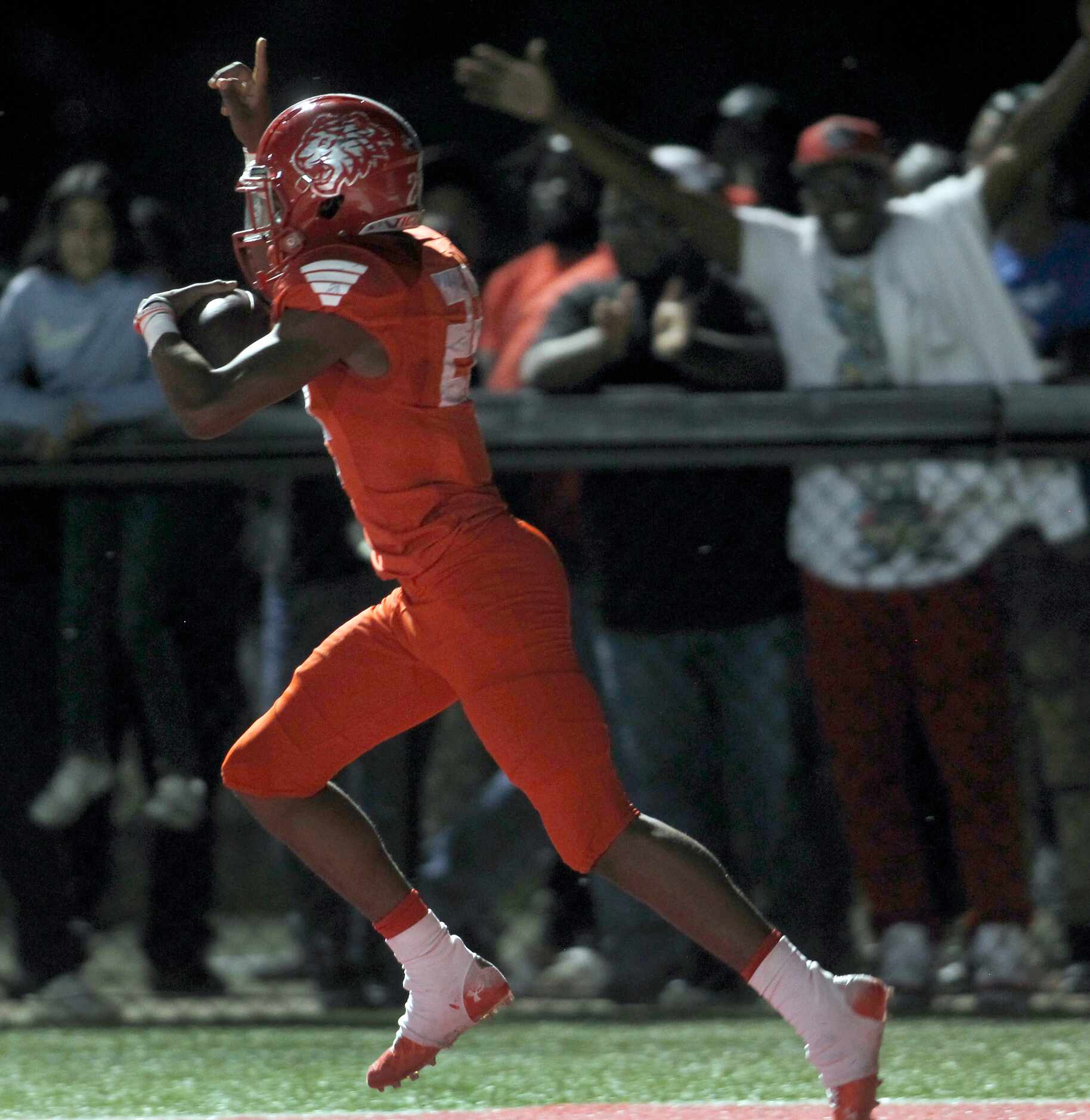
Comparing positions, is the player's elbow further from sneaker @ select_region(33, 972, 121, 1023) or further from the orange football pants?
sneaker @ select_region(33, 972, 121, 1023)

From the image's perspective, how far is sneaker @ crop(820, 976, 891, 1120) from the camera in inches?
143

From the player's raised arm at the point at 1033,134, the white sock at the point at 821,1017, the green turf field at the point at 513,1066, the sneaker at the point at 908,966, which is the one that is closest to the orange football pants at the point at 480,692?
the white sock at the point at 821,1017

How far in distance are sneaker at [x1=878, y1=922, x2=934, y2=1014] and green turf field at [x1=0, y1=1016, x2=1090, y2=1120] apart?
100 millimetres

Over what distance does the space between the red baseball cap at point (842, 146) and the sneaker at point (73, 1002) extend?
2650 millimetres

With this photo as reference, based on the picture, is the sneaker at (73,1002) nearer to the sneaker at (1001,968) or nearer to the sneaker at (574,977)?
the sneaker at (574,977)

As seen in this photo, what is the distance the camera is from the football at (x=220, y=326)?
12.3 ft

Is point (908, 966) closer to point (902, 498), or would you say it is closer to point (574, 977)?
point (574, 977)

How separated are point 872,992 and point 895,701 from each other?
1.68 m

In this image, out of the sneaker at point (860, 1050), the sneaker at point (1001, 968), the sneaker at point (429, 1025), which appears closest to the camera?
the sneaker at point (860, 1050)

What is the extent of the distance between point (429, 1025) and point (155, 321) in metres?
1.31

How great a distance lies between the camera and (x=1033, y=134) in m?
5.57

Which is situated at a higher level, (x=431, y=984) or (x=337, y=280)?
(x=337, y=280)

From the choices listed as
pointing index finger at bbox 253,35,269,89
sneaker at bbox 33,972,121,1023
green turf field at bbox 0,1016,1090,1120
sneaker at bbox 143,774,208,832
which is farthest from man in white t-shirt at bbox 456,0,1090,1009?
sneaker at bbox 33,972,121,1023

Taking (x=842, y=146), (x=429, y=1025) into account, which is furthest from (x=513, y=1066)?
(x=842, y=146)
